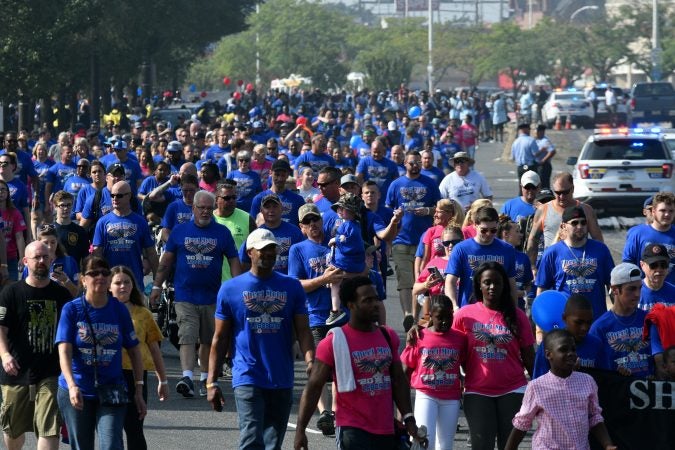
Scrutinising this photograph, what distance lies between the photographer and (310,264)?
12.3m

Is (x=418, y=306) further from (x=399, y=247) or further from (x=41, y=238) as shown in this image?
(x=41, y=238)

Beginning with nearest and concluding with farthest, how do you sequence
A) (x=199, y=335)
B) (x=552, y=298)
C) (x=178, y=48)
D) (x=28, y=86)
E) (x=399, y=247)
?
(x=552, y=298) < (x=199, y=335) < (x=399, y=247) < (x=28, y=86) < (x=178, y=48)

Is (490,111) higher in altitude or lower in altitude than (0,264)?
lower

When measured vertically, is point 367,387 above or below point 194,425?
above

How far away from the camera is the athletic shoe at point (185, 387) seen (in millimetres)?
13352

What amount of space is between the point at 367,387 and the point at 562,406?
3.15ft

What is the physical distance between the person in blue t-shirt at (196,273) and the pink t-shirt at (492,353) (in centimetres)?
386

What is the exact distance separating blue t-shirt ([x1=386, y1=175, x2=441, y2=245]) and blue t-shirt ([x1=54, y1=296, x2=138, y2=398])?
7862 millimetres

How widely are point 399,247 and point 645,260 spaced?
6410 millimetres

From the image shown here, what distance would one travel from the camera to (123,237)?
1429 centimetres

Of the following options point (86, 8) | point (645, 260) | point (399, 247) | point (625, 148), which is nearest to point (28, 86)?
point (86, 8)

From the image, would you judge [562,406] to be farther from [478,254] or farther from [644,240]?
[644,240]

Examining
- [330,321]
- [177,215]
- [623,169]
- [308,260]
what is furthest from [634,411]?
[623,169]

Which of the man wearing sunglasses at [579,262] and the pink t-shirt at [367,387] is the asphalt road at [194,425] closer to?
the man wearing sunglasses at [579,262]
